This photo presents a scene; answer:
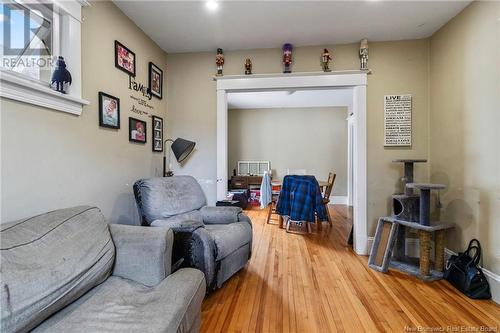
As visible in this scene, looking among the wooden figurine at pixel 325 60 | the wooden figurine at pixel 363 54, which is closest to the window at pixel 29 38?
the wooden figurine at pixel 325 60

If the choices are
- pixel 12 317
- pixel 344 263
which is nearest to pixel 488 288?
pixel 344 263

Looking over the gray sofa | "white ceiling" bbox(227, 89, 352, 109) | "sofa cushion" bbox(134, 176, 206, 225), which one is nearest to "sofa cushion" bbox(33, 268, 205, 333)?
the gray sofa

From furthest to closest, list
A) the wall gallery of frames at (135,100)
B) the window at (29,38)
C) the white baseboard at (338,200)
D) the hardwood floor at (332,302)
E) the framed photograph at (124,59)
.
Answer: the white baseboard at (338,200)
the framed photograph at (124,59)
the wall gallery of frames at (135,100)
the hardwood floor at (332,302)
the window at (29,38)

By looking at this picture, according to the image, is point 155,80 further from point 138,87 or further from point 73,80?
point 73,80

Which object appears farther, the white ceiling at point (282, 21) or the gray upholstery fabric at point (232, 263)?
the white ceiling at point (282, 21)

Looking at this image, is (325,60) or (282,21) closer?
(282,21)

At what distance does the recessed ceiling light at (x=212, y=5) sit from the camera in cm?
202

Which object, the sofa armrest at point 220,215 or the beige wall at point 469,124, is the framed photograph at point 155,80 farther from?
the beige wall at point 469,124

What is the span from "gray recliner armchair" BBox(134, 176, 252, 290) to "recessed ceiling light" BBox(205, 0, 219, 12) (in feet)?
5.34

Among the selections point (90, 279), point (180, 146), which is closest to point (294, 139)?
point (180, 146)

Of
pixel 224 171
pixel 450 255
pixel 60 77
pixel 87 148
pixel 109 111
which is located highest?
pixel 60 77

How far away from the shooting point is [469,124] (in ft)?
6.85

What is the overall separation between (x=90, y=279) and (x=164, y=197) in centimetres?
104

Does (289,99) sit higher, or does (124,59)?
(289,99)
